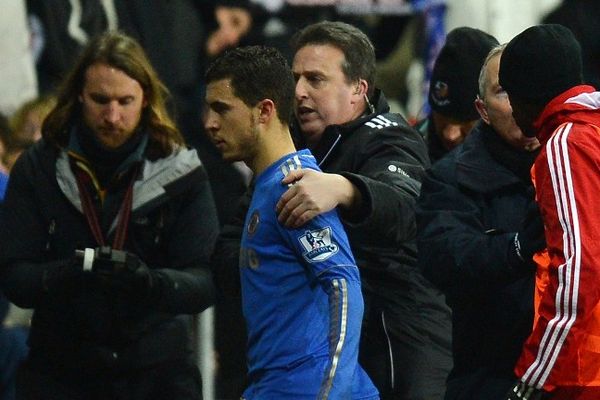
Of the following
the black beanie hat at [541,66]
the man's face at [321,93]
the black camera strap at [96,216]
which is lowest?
the black camera strap at [96,216]

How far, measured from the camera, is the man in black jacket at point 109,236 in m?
5.92

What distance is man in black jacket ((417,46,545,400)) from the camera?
15.9ft

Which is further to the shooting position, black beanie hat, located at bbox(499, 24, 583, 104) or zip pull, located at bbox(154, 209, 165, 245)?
zip pull, located at bbox(154, 209, 165, 245)

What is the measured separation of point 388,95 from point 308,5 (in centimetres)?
78

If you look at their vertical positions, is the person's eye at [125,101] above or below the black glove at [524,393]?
above

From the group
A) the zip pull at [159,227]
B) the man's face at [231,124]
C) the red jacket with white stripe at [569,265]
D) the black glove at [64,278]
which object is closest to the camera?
the red jacket with white stripe at [569,265]

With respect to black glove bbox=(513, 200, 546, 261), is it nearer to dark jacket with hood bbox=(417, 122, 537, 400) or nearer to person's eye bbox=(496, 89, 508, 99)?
dark jacket with hood bbox=(417, 122, 537, 400)

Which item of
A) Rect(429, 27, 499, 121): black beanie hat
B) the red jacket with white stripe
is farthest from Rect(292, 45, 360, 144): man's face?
the red jacket with white stripe

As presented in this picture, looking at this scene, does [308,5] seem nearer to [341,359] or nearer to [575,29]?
[575,29]

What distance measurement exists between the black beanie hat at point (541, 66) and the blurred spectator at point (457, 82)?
5.35ft

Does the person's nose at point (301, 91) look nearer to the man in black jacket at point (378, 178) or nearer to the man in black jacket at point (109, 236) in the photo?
the man in black jacket at point (378, 178)

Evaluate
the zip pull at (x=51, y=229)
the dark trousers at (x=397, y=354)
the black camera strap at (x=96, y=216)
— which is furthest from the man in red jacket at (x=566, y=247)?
the zip pull at (x=51, y=229)

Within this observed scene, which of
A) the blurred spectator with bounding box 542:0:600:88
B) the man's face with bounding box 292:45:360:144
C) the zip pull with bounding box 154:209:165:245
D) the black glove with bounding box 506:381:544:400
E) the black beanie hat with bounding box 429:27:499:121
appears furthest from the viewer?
the blurred spectator with bounding box 542:0:600:88

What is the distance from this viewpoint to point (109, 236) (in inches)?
237
